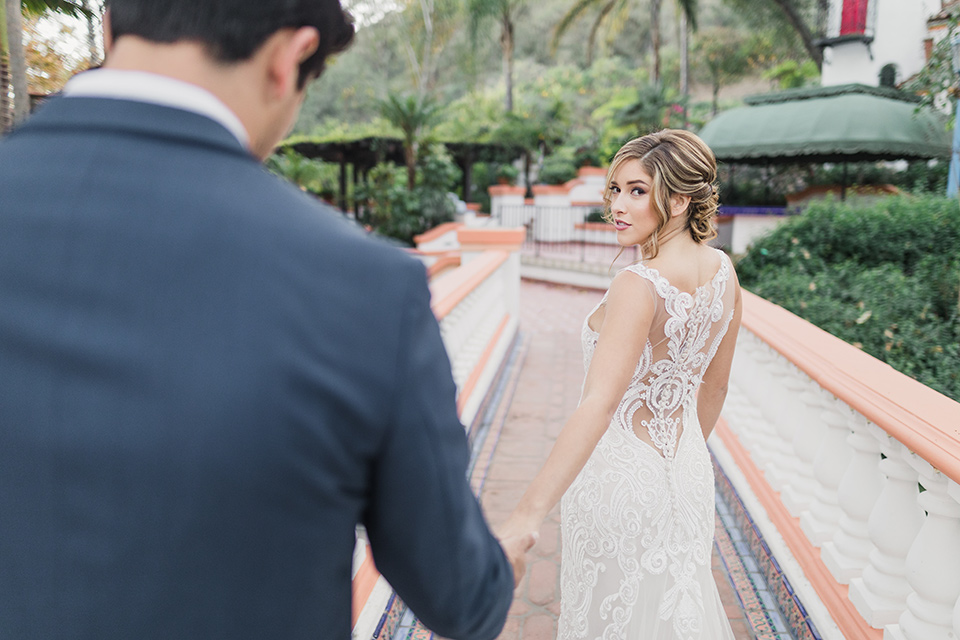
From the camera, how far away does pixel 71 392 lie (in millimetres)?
714

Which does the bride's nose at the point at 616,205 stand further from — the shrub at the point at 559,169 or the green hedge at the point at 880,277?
the shrub at the point at 559,169

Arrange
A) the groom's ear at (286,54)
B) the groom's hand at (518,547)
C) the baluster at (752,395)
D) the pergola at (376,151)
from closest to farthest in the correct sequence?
the groom's ear at (286,54) < the groom's hand at (518,547) < the baluster at (752,395) < the pergola at (376,151)

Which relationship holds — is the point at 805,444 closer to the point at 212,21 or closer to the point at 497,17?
the point at 212,21

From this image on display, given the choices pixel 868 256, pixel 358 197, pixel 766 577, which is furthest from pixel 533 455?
pixel 358 197

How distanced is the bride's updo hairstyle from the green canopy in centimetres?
1006

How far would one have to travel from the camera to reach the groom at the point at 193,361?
0.71m

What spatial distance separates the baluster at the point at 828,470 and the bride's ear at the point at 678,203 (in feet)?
4.30

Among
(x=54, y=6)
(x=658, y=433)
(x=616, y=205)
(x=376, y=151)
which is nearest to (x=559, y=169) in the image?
(x=376, y=151)

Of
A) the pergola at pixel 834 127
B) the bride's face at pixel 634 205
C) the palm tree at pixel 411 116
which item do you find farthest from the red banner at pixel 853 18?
the bride's face at pixel 634 205

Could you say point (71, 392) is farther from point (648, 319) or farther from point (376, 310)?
point (648, 319)

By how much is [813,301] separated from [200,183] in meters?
6.74

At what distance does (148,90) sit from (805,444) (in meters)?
3.30

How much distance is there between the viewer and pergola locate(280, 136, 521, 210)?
1934 cm

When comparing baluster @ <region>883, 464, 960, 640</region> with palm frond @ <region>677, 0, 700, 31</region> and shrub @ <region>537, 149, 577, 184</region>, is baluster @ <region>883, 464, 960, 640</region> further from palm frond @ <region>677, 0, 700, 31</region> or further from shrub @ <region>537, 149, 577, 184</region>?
shrub @ <region>537, 149, 577, 184</region>
